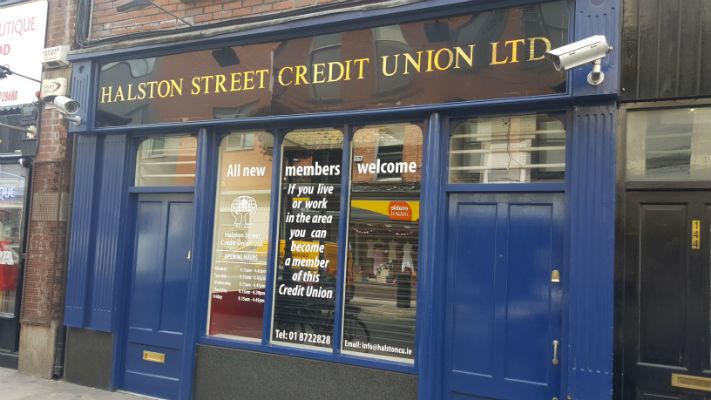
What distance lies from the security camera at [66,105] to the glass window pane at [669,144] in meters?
6.19

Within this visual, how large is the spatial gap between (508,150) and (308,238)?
89.7 inches

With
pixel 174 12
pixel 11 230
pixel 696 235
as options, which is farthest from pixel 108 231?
pixel 696 235

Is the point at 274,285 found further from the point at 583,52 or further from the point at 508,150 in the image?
the point at 583,52

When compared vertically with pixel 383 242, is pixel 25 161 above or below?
above

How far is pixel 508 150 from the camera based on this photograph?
184 inches

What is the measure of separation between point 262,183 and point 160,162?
61.8 inches

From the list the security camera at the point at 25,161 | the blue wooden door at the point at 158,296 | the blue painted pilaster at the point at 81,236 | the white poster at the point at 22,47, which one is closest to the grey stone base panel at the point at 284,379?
the blue wooden door at the point at 158,296

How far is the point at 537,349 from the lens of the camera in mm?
4406

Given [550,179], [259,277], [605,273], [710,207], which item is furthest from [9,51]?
[710,207]

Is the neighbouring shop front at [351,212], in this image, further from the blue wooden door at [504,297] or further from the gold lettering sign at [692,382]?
the gold lettering sign at [692,382]

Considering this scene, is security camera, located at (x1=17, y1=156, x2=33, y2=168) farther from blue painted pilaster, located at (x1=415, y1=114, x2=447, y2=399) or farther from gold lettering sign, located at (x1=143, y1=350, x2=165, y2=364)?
blue painted pilaster, located at (x1=415, y1=114, x2=447, y2=399)

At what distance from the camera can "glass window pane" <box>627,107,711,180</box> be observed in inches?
158

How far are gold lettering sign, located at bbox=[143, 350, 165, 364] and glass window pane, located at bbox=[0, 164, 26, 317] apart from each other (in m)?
2.41

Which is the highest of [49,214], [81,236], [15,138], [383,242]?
[15,138]
